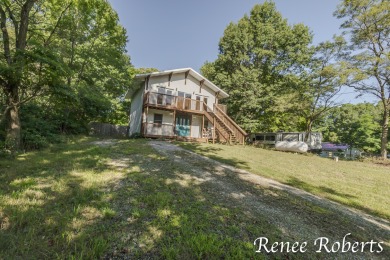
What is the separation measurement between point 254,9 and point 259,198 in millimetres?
28359

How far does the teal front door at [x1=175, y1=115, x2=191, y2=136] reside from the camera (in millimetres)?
19672

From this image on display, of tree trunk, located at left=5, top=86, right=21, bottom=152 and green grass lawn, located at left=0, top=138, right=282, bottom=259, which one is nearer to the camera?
green grass lawn, located at left=0, top=138, right=282, bottom=259

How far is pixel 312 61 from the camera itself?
78.8ft

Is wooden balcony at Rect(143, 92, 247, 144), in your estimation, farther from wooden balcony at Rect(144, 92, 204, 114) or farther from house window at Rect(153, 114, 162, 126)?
house window at Rect(153, 114, 162, 126)

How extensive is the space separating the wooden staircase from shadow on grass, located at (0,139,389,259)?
475 inches

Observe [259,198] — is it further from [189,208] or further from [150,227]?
[150,227]

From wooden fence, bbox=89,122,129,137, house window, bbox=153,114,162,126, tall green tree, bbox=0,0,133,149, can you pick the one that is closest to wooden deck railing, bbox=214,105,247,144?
house window, bbox=153,114,162,126

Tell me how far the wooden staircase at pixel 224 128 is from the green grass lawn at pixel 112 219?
13.5 metres

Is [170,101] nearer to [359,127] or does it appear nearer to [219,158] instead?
[219,158]

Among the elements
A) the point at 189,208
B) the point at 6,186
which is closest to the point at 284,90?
the point at 189,208

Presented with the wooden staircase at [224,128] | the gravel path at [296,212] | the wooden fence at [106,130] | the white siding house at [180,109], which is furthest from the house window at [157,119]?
the gravel path at [296,212]

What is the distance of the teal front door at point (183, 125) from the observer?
19.7 meters

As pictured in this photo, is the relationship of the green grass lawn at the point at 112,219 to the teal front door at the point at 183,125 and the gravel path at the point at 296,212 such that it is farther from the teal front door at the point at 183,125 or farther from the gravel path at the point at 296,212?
the teal front door at the point at 183,125

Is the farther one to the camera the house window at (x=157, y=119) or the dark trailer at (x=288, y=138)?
the dark trailer at (x=288, y=138)
